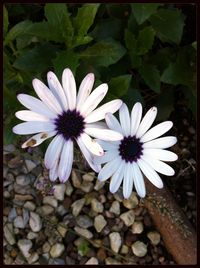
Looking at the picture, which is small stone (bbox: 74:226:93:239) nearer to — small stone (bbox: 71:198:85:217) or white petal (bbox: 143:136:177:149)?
small stone (bbox: 71:198:85:217)

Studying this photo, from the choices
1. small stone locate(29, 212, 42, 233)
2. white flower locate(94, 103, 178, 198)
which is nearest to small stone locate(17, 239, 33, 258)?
small stone locate(29, 212, 42, 233)

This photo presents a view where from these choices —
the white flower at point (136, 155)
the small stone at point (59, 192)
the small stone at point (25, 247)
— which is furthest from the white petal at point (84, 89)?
the small stone at point (25, 247)

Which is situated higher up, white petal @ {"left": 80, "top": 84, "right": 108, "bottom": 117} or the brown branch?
white petal @ {"left": 80, "top": 84, "right": 108, "bottom": 117}

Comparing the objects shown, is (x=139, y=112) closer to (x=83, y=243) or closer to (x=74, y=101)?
(x=74, y=101)

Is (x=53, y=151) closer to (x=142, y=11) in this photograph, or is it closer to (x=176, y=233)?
(x=142, y=11)

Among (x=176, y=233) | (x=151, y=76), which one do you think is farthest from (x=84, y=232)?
(x=151, y=76)
